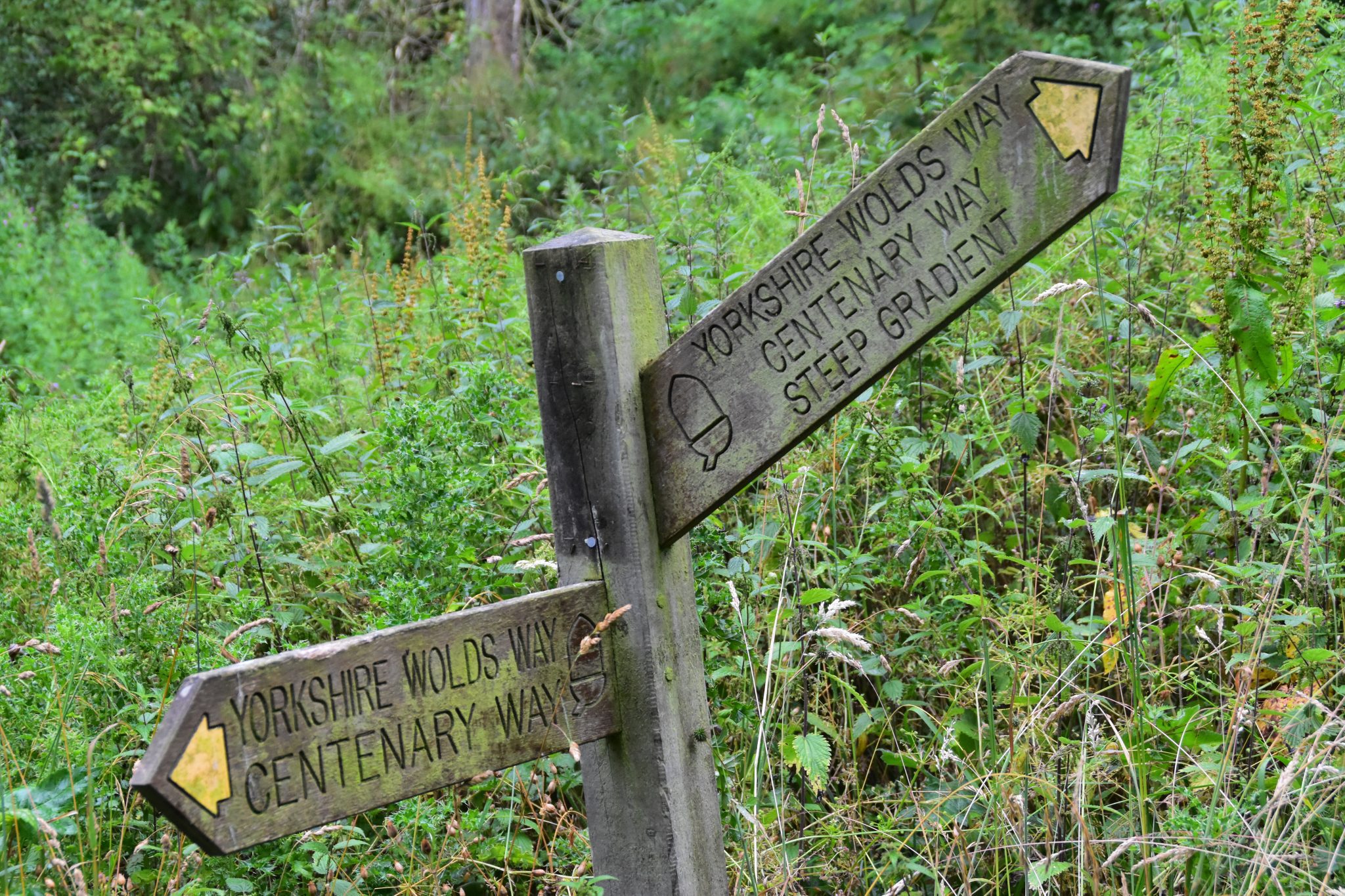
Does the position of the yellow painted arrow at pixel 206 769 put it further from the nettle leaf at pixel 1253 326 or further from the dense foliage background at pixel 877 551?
the nettle leaf at pixel 1253 326

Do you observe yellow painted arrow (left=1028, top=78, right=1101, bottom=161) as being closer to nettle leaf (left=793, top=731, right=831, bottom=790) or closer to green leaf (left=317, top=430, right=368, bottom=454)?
nettle leaf (left=793, top=731, right=831, bottom=790)

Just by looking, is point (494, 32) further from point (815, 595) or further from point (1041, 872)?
point (1041, 872)

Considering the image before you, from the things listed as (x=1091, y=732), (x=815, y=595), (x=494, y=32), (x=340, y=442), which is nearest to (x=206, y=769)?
(x=815, y=595)

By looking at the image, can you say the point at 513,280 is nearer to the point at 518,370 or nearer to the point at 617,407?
the point at 518,370

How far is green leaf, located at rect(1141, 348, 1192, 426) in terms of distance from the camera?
2020 millimetres

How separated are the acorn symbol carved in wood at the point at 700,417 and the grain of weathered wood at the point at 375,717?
0.23 meters

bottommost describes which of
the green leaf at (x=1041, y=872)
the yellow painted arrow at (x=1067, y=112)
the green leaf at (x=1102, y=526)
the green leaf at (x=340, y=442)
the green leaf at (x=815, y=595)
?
the green leaf at (x=1041, y=872)

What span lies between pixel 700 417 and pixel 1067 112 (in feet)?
1.82

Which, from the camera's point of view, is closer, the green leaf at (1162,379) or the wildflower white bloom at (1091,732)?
the wildflower white bloom at (1091,732)

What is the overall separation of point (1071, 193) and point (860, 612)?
144 centimetres

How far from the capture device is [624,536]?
57.4 inches

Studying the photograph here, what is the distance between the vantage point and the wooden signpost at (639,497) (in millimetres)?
1174

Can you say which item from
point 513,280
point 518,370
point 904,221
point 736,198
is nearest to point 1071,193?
point 904,221

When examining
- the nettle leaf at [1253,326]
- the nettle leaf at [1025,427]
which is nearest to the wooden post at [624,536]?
the nettle leaf at [1025,427]
